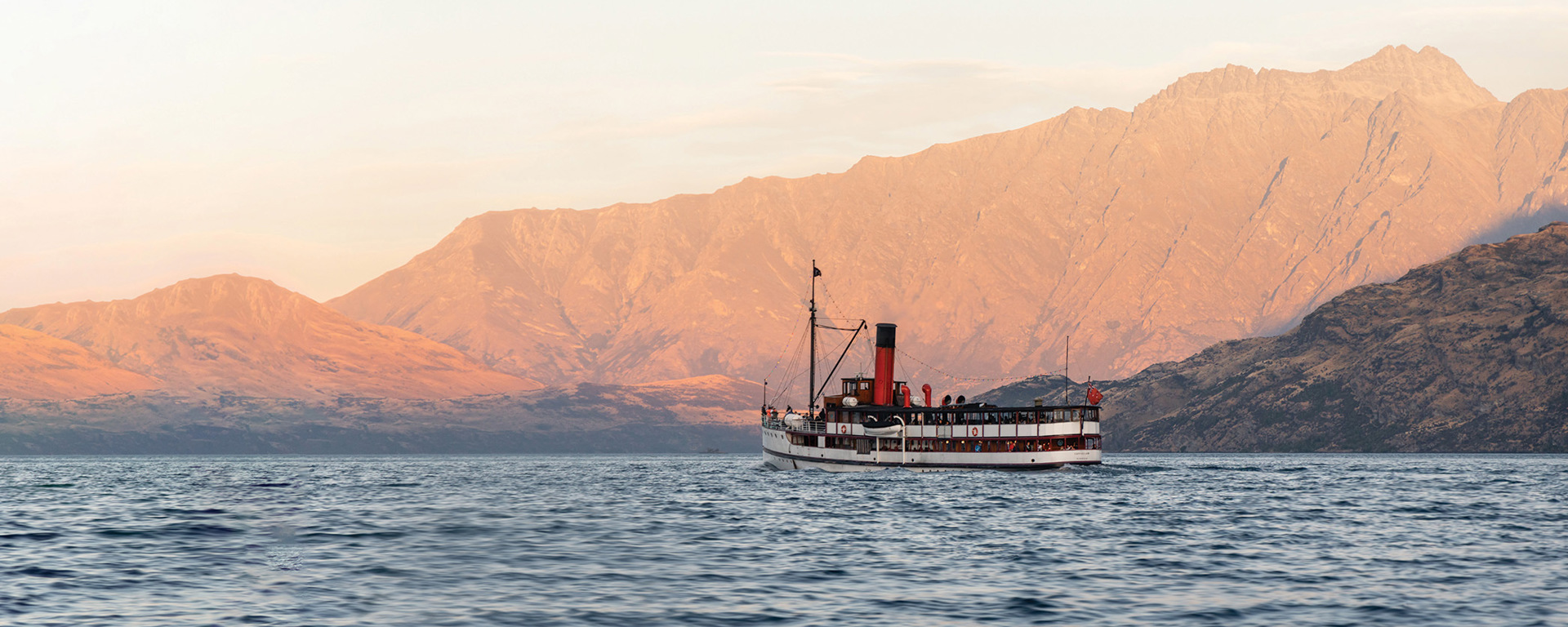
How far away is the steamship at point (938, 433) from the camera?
156m

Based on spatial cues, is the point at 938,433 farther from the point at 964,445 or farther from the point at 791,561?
the point at 791,561

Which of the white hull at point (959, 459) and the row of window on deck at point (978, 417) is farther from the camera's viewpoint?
the white hull at point (959, 459)

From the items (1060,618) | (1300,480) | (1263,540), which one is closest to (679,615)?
(1060,618)

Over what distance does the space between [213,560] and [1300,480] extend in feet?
440

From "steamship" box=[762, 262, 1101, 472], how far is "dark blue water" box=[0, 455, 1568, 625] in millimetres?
39764

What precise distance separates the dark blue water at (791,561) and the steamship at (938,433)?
130ft

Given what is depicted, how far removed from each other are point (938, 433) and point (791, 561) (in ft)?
320

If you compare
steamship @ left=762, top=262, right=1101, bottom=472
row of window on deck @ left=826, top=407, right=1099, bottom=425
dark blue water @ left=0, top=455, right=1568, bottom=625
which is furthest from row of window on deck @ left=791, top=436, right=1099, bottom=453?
dark blue water @ left=0, top=455, right=1568, bottom=625

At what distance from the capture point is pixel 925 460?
157000mm

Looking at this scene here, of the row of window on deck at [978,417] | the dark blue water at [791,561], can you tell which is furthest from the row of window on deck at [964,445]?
the dark blue water at [791,561]

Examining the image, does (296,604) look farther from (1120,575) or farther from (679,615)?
(1120,575)

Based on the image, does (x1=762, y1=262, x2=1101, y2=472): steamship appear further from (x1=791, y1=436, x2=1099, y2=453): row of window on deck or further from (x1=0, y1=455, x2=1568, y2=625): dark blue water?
(x1=0, y1=455, x2=1568, y2=625): dark blue water

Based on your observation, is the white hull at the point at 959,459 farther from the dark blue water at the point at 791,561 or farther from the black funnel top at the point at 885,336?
the dark blue water at the point at 791,561

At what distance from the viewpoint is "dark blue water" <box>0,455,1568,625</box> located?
45.1 meters
